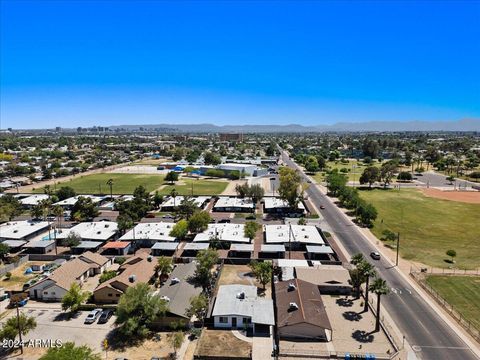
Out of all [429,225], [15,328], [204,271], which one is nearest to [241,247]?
[204,271]

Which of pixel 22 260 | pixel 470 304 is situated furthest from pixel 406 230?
pixel 22 260

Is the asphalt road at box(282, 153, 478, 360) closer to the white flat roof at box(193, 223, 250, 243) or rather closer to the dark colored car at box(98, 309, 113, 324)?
the white flat roof at box(193, 223, 250, 243)

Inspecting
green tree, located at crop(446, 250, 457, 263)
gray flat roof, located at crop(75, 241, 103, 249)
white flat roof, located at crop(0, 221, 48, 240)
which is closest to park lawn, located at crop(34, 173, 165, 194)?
white flat roof, located at crop(0, 221, 48, 240)

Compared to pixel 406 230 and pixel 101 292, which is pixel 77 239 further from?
pixel 406 230

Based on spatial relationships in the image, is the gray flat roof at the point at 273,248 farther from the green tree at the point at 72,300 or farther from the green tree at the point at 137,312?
Answer: the green tree at the point at 72,300

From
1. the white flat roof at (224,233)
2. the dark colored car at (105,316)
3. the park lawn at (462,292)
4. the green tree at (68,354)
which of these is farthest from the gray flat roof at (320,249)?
the green tree at (68,354)
